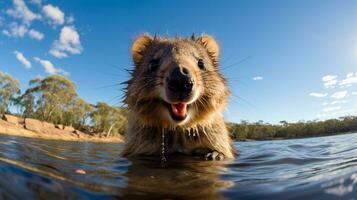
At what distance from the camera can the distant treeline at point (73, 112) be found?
57500 millimetres

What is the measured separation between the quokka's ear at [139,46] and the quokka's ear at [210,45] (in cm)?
117

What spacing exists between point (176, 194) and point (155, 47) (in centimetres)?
424

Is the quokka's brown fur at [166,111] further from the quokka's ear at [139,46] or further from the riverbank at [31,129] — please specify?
the riverbank at [31,129]

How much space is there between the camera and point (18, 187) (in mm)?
2574

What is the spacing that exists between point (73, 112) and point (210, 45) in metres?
74.6

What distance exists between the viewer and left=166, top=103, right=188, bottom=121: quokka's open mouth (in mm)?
5242

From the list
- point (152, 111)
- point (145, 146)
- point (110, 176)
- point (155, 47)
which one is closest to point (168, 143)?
point (145, 146)

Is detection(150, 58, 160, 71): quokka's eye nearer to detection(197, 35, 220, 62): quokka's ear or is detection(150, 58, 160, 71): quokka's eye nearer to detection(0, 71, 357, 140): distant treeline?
detection(197, 35, 220, 62): quokka's ear

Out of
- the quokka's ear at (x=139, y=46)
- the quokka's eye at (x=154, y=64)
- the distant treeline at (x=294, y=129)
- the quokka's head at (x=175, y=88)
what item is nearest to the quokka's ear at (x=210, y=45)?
the quokka's head at (x=175, y=88)

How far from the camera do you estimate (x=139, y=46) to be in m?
7.38

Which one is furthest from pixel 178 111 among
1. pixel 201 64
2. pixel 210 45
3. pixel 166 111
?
pixel 210 45

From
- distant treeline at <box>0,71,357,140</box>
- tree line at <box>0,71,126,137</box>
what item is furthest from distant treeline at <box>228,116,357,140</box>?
tree line at <box>0,71,126,137</box>

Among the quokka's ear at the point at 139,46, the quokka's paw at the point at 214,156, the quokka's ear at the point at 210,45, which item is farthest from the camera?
the quokka's ear at the point at 210,45

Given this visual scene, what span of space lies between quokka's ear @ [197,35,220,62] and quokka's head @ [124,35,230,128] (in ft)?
2.11
